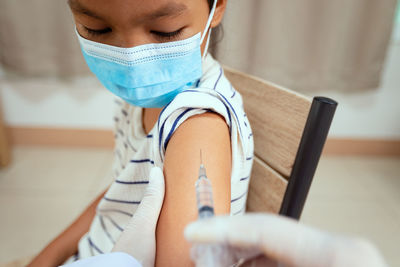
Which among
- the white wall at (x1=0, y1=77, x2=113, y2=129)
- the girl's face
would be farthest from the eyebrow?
the white wall at (x1=0, y1=77, x2=113, y2=129)

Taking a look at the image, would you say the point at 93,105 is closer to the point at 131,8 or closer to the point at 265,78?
the point at 265,78

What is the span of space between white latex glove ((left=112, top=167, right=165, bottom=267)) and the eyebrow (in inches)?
10.6

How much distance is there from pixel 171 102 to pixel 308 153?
29cm

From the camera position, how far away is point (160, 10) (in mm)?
458

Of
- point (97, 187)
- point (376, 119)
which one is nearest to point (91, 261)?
point (97, 187)

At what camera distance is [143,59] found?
538 mm

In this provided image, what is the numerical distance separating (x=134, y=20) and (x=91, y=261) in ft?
1.28

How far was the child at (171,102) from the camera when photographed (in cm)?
43

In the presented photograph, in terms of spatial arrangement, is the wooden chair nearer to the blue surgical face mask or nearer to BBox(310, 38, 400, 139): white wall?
the blue surgical face mask

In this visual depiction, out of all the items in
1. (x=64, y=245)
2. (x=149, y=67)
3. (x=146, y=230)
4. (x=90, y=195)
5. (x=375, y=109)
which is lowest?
(x=90, y=195)

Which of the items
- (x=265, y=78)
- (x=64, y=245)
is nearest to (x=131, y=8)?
(x=64, y=245)

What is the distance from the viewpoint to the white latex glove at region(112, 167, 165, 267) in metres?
0.44

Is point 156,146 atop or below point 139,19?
below

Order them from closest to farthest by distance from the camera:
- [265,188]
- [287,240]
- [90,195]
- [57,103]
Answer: [287,240], [265,188], [90,195], [57,103]
